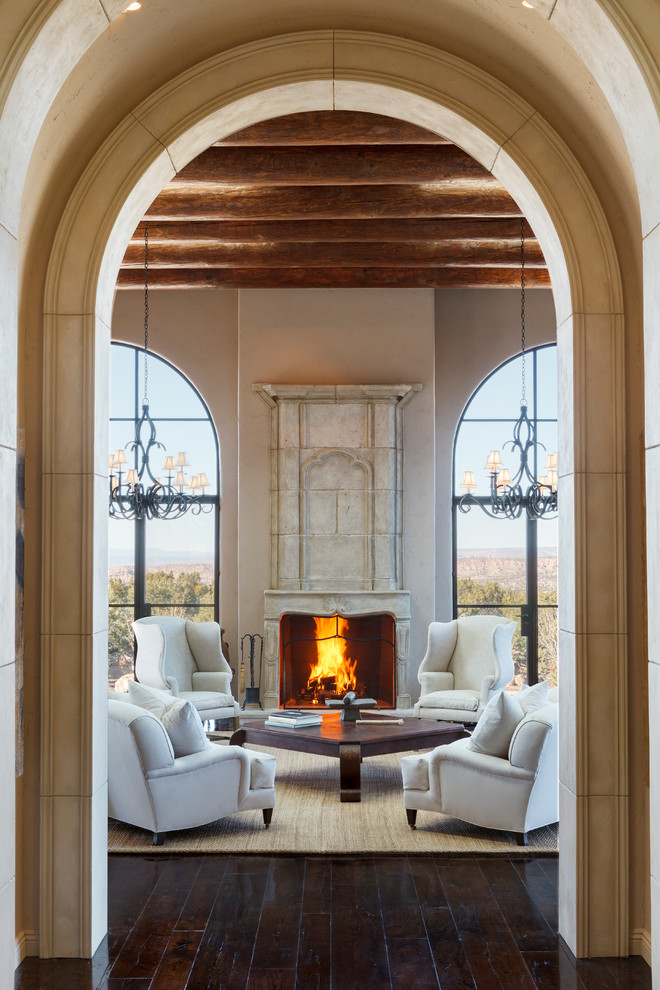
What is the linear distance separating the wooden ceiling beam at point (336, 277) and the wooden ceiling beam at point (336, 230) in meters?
1.26

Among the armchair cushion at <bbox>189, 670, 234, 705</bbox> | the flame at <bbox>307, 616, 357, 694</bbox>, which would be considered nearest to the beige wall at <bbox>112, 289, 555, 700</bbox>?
the flame at <bbox>307, 616, 357, 694</bbox>

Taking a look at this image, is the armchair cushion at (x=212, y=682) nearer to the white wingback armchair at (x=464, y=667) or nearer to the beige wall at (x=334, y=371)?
the beige wall at (x=334, y=371)

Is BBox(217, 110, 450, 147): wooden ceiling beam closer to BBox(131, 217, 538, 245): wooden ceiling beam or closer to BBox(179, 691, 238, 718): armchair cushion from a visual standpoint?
BBox(131, 217, 538, 245): wooden ceiling beam

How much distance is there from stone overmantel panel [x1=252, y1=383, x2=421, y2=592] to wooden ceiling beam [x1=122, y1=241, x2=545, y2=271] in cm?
163

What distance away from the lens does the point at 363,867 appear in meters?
4.72

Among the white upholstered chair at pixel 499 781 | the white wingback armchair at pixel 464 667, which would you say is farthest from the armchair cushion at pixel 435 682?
the white upholstered chair at pixel 499 781

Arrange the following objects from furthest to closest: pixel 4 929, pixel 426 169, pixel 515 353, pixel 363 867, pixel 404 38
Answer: pixel 515 353 → pixel 426 169 → pixel 363 867 → pixel 404 38 → pixel 4 929

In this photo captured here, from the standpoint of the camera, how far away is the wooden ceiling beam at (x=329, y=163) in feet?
19.9

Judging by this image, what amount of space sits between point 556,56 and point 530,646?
771 cm

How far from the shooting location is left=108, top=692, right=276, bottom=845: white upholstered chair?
4.97 meters

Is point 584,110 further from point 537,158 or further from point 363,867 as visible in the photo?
point 363,867

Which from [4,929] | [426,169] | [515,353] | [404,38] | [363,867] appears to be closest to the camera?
[4,929]

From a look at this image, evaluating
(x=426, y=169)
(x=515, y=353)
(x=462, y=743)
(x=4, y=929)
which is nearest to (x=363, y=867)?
(x=462, y=743)

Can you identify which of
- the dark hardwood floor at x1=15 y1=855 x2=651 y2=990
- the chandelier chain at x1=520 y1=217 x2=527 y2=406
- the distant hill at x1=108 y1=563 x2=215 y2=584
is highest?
the chandelier chain at x1=520 y1=217 x2=527 y2=406
